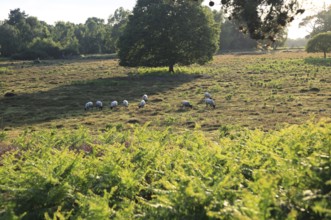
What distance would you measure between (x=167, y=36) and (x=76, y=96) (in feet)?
60.8

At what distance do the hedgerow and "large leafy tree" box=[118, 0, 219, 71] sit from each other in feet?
134

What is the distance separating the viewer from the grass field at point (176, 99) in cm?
2330

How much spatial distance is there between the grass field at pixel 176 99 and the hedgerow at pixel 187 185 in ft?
34.6

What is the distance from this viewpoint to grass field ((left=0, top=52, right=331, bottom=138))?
23297 millimetres

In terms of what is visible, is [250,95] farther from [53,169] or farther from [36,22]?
[36,22]

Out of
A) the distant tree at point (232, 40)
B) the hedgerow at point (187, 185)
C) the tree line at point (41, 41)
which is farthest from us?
the distant tree at point (232, 40)

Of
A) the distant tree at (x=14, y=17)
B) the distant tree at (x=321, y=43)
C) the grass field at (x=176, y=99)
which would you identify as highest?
the distant tree at (x=14, y=17)

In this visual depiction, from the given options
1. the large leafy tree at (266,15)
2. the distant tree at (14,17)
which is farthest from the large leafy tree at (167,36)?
the distant tree at (14,17)

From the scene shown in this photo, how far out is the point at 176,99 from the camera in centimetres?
3203

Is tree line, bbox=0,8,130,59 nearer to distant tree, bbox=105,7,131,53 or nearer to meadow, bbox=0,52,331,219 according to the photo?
distant tree, bbox=105,7,131,53

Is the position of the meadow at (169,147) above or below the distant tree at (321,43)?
below

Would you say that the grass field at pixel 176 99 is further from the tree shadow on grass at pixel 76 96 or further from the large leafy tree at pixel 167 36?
the large leafy tree at pixel 167 36

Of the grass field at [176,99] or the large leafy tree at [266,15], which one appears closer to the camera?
the large leafy tree at [266,15]

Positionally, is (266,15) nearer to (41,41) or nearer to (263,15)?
(263,15)
